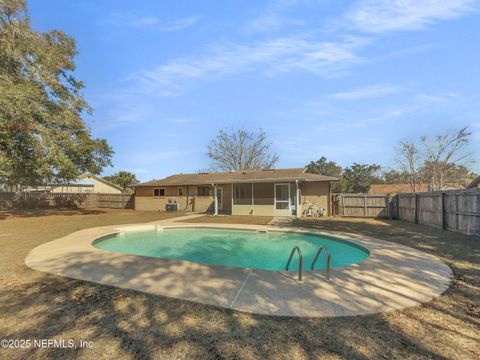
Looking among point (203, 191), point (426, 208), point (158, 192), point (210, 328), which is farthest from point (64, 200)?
point (426, 208)

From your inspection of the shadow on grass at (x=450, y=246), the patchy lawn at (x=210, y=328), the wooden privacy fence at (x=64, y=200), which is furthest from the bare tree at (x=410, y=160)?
the patchy lawn at (x=210, y=328)

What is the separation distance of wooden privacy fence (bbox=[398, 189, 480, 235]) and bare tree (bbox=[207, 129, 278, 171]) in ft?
81.1

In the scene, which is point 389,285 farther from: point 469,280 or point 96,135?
point 96,135

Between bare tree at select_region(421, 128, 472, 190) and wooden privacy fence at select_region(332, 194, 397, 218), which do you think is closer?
wooden privacy fence at select_region(332, 194, 397, 218)

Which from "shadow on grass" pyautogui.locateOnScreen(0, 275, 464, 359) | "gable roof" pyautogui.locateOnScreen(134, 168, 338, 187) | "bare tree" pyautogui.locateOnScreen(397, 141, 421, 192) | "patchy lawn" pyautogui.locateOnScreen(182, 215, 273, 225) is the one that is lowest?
"patchy lawn" pyautogui.locateOnScreen(182, 215, 273, 225)

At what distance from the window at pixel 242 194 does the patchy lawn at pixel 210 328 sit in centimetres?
1577

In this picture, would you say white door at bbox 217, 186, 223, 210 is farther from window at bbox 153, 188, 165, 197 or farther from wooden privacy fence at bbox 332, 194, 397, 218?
wooden privacy fence at bbox 332, 194, 397, 218

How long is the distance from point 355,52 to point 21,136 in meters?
18.2

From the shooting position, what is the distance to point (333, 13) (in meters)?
9.53

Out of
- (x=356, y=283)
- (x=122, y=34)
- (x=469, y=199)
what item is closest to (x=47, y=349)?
(x=356, y=283)

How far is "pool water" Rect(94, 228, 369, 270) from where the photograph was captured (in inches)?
328

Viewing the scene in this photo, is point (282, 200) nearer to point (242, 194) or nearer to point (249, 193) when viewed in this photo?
point (249, 193)

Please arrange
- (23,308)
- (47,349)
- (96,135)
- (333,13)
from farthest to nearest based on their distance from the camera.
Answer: (96,135), (333,13), (23,308), (47,349)

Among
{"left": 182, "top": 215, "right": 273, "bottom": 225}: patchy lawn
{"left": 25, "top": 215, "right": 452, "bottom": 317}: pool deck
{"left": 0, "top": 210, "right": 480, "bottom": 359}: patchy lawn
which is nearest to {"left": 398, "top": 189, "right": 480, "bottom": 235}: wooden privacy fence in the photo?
{"left": 25, "top": 215, "right": 452, "bottom": 317}: pool deck
